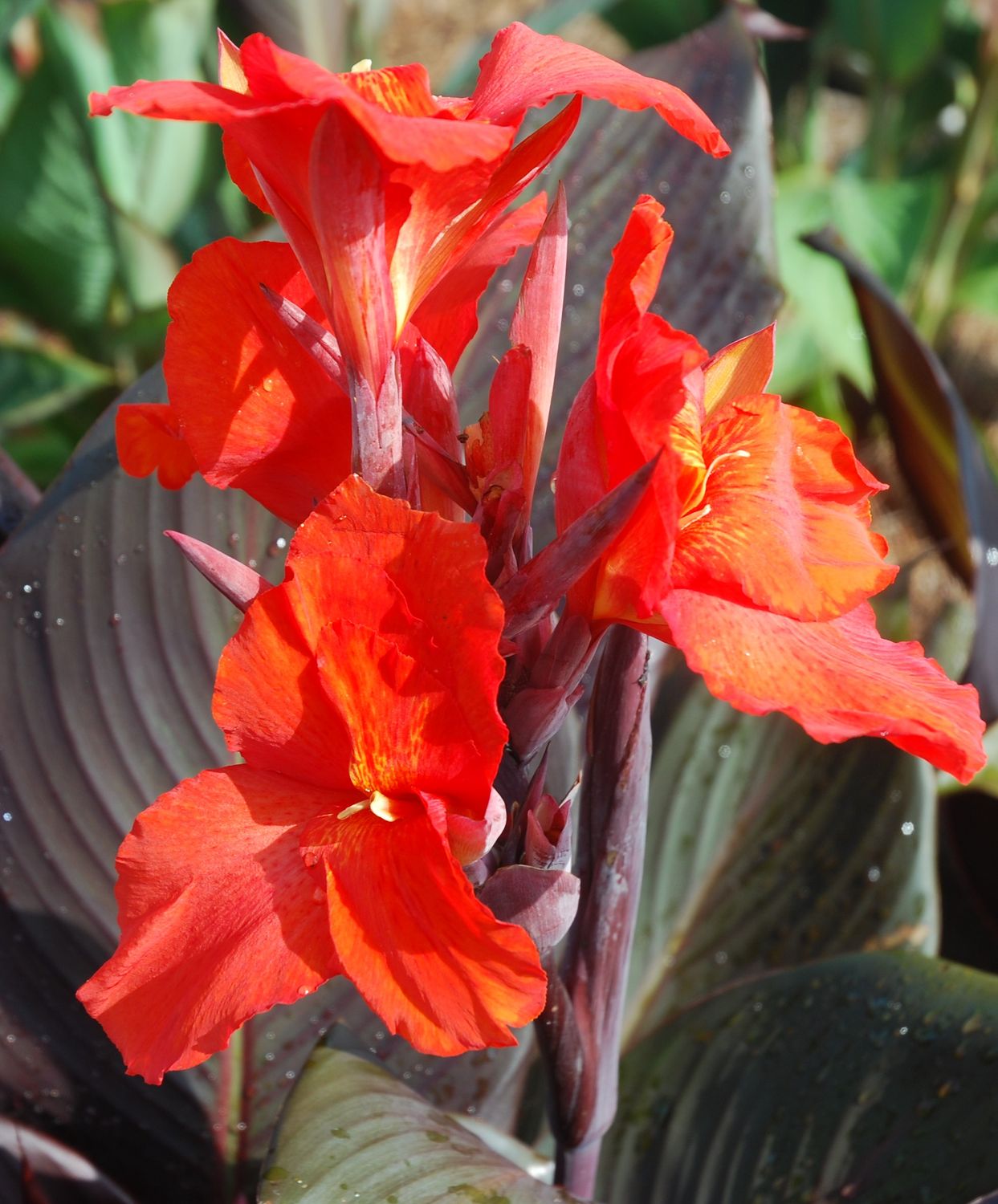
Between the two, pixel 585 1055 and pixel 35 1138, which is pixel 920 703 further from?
pixel 35 1138

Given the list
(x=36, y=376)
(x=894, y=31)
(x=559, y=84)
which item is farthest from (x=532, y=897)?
(x=894, y=31)

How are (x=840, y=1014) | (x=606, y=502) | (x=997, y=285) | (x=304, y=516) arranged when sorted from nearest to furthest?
(x=606, y=502), (x=304, y=516), (x=840, y=1014), (x=997, y=285)

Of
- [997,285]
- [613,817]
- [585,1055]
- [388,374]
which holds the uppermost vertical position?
[388,374]

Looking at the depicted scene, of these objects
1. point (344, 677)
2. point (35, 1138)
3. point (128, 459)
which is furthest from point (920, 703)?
point (35, 1138)

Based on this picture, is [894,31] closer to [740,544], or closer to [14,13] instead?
[14,13]

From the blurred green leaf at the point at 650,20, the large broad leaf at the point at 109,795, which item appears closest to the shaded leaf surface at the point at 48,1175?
the large broad leaf at the point at 109,795

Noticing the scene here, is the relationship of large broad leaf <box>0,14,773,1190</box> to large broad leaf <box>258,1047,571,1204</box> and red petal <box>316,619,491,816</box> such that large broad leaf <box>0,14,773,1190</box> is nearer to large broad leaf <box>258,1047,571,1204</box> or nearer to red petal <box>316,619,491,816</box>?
large broad leaf <box>258,1047,571,1204</box>

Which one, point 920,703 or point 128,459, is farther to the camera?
point 128,459

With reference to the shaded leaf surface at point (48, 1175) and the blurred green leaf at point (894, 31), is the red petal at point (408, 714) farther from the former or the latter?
the blurred green leaf at point (894, 31)
